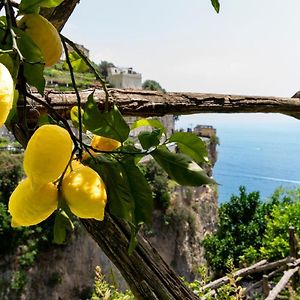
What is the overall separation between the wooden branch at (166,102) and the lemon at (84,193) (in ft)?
0.70

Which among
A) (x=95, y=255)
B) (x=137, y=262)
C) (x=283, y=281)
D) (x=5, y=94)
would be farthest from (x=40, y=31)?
(x=95, y=255)

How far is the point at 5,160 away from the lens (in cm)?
661

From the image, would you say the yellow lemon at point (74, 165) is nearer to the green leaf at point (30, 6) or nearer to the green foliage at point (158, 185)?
the green leaf at point (30, 6)

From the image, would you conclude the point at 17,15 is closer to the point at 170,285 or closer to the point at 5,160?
the point at 170,285

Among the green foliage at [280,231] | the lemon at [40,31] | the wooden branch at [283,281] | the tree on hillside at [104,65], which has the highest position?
the lemon at [40,31]

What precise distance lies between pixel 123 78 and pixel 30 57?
12.8 meters

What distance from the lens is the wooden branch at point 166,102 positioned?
0.45 m

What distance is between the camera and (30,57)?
23cm

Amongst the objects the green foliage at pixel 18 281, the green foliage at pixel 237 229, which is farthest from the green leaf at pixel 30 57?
the green foliage at pixel 18 281

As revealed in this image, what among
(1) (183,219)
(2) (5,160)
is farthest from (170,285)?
(1) (183,219)

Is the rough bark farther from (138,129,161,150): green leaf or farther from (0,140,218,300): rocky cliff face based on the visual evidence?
(0,140,218,300): rocky cliff face

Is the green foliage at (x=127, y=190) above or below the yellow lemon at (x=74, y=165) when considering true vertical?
below

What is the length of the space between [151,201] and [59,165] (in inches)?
3.0

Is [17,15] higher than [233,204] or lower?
higher
